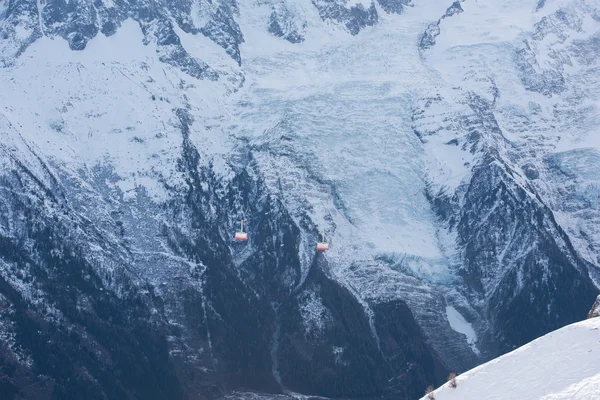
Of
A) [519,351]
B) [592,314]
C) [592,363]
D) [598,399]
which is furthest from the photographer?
[592,314]

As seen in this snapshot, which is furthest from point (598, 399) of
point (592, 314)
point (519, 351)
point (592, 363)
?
point (592, 314)

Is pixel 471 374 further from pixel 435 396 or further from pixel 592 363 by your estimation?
pixel 592 363

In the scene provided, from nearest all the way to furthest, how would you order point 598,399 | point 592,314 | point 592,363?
point 598,399 < point 592,363 < point 592,314

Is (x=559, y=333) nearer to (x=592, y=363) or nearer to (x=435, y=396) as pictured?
(x=592, y=363)

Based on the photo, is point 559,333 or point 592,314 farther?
point 592,314

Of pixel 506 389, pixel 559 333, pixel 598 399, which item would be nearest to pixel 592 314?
pixel 559 333

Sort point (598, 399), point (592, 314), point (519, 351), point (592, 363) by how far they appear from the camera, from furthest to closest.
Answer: point (592, 314)
point (519, 351)
point (592, 363)
point (598, 399)
